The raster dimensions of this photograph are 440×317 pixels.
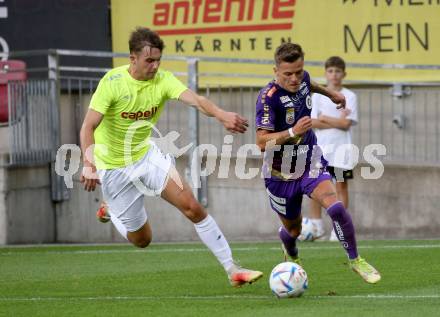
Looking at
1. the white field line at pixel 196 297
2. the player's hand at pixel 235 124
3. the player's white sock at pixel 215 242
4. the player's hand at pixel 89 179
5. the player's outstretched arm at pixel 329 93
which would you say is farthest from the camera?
the player's outstretched arm at pixel 329 93

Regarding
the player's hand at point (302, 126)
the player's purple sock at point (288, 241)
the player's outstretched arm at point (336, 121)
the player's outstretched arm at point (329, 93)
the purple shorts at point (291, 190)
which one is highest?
the player's outstretched arm at point (329, 93)

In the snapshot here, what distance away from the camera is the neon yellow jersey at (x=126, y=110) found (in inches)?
416

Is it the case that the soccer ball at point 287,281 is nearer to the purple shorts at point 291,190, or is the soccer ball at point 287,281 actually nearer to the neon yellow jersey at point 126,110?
the purple shorts at point 291,190

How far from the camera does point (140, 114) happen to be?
10.7 meters

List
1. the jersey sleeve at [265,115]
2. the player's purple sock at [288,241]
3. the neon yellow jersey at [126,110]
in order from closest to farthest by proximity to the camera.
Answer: the jersey sleeve at [265,115]
the neon yellow jersey at [126,110]
the player's purple sock at [288,241]

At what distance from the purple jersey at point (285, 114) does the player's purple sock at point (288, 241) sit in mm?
801

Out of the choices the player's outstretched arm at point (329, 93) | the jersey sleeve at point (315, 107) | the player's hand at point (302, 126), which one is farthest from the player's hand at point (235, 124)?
the jersey sleeve at point (315, 107)

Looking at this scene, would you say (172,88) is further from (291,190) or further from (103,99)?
(291,190)

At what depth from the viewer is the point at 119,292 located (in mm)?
10648

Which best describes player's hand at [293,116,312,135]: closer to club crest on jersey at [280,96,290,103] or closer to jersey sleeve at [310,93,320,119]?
club crest on jersey at [280,96,290,103]

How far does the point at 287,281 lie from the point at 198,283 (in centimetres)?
170

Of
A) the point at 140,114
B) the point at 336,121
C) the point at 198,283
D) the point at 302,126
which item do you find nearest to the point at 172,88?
the point at 140,114

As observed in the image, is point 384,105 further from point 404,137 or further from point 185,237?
point 185,237

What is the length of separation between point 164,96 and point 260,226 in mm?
6503
